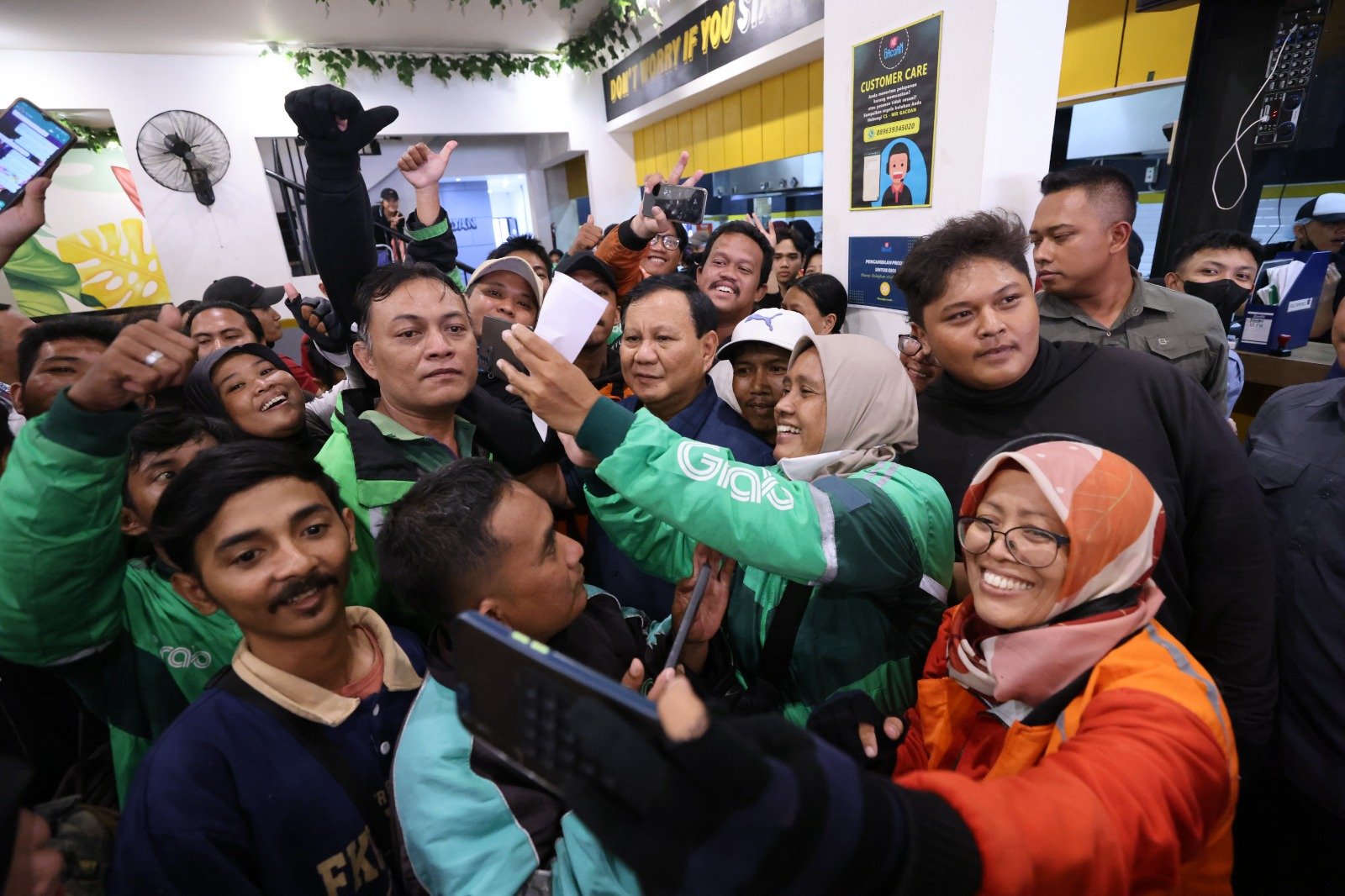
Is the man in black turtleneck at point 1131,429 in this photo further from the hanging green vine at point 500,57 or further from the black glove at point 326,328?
the hanging green vine at point 500,57

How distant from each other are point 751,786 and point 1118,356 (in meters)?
1.33

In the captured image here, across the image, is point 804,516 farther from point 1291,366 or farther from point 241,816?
point 1291,366

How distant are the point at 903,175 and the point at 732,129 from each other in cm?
308

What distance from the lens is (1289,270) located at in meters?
2.46

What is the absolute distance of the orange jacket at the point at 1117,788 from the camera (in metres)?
0.54

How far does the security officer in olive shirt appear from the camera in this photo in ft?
5.82

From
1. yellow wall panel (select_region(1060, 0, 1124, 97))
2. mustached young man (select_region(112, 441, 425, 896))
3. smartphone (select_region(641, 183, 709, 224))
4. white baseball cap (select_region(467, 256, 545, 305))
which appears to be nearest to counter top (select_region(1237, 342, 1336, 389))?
yellow wall panel (select_region(1060, 0, 1124, 97))

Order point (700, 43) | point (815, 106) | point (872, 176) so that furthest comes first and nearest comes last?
point (700, 43) < point (815, 106) < point (872, 176)

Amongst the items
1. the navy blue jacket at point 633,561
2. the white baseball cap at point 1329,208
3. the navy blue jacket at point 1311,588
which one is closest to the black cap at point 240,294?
the navy blue jacket at point 633,561

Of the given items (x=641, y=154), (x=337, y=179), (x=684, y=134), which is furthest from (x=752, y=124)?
(x=337, y=179)

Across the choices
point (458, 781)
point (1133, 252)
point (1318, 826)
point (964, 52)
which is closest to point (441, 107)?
point (964, 52)

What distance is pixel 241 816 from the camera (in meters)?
0.85

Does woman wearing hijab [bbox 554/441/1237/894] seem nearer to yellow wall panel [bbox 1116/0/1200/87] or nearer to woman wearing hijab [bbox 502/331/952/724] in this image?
woman wearing hijab [bbox 502/331/952/724]

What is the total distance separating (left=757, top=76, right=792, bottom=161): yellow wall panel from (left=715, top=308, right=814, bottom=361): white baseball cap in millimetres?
3259
